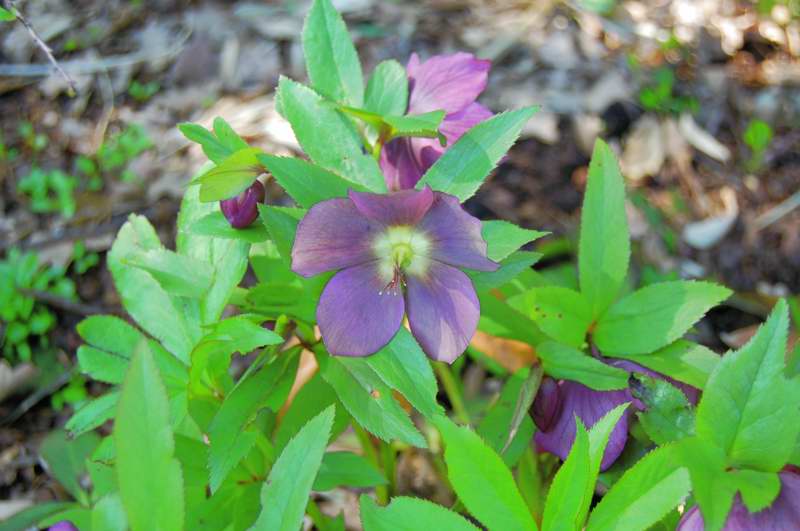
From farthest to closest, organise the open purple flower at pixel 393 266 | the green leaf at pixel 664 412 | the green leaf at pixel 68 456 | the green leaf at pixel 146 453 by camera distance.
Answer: the green leaf at pixel 68 456 → the green leaf at pixel 664 412 → the open purple flower at pixel 393 266 → the green leaf at pixel 146 453

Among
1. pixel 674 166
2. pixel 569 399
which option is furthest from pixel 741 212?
pixel 569 399

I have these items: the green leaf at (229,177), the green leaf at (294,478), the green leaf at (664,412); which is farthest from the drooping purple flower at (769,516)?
the green leaf at (229,177)

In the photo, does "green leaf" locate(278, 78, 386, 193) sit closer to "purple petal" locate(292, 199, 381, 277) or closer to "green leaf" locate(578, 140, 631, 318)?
"purple petal" locate(292, 199, 381, 277)

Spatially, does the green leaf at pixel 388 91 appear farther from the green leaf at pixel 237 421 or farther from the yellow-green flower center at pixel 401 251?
the green leaf at pixel 237 421

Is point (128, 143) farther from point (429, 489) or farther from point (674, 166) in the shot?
point (674, 166)

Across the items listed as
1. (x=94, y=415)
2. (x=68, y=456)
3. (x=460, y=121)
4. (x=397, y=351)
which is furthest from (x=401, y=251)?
(x=68, y=456)

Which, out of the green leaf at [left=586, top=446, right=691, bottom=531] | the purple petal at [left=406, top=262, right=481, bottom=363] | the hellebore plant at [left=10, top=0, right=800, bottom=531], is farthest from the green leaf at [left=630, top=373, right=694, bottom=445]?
the purple petal at [left=406, top=262, right=481, bottom=363]
